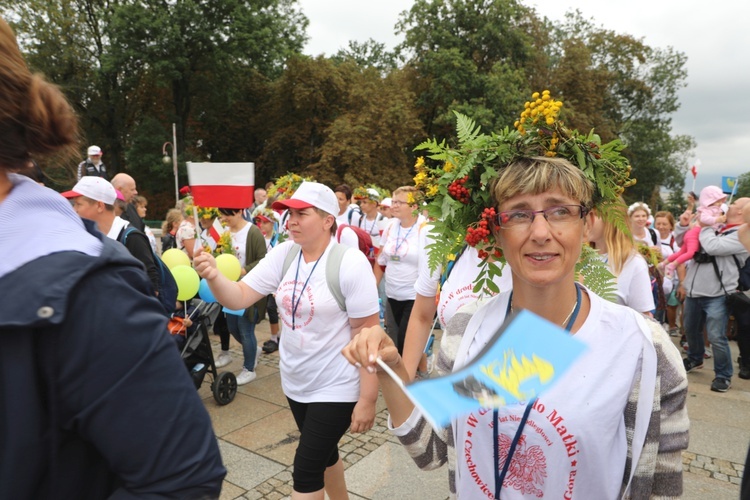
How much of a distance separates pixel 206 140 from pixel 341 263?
3295 centimetres

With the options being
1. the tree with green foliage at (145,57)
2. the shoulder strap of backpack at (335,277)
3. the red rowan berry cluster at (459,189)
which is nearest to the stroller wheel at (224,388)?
the shoulder strap of backpack at (335,277)

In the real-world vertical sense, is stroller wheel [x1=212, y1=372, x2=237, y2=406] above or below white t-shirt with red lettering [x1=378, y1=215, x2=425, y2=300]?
below

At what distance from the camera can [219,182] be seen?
293 cm

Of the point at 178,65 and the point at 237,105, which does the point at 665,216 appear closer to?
the point at 178,65

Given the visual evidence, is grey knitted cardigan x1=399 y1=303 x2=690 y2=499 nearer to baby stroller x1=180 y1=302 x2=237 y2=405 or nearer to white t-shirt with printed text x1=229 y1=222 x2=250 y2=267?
baby stroller x1=180 y1=302 x2=237 y2=405

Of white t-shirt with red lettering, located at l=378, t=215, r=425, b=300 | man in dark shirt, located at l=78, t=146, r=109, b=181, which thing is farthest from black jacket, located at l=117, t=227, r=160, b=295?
man in dark shirt, located at l=78, t=146, r=109, b=181

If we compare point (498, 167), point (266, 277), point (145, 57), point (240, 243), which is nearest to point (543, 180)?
point (498, 167)

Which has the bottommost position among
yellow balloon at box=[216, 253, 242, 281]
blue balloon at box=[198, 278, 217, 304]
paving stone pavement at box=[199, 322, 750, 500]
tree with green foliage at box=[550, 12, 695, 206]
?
paving stone pavement at box=[199, 322, 750, 500]

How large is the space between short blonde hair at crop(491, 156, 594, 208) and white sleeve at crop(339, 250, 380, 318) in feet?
4.36

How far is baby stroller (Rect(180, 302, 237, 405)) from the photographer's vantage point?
5043 mm

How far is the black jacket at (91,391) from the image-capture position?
843mm

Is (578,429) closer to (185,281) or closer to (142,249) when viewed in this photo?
(142,249)

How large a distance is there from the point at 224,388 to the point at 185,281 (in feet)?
4.05

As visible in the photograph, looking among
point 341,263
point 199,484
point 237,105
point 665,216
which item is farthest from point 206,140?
point 199,484
